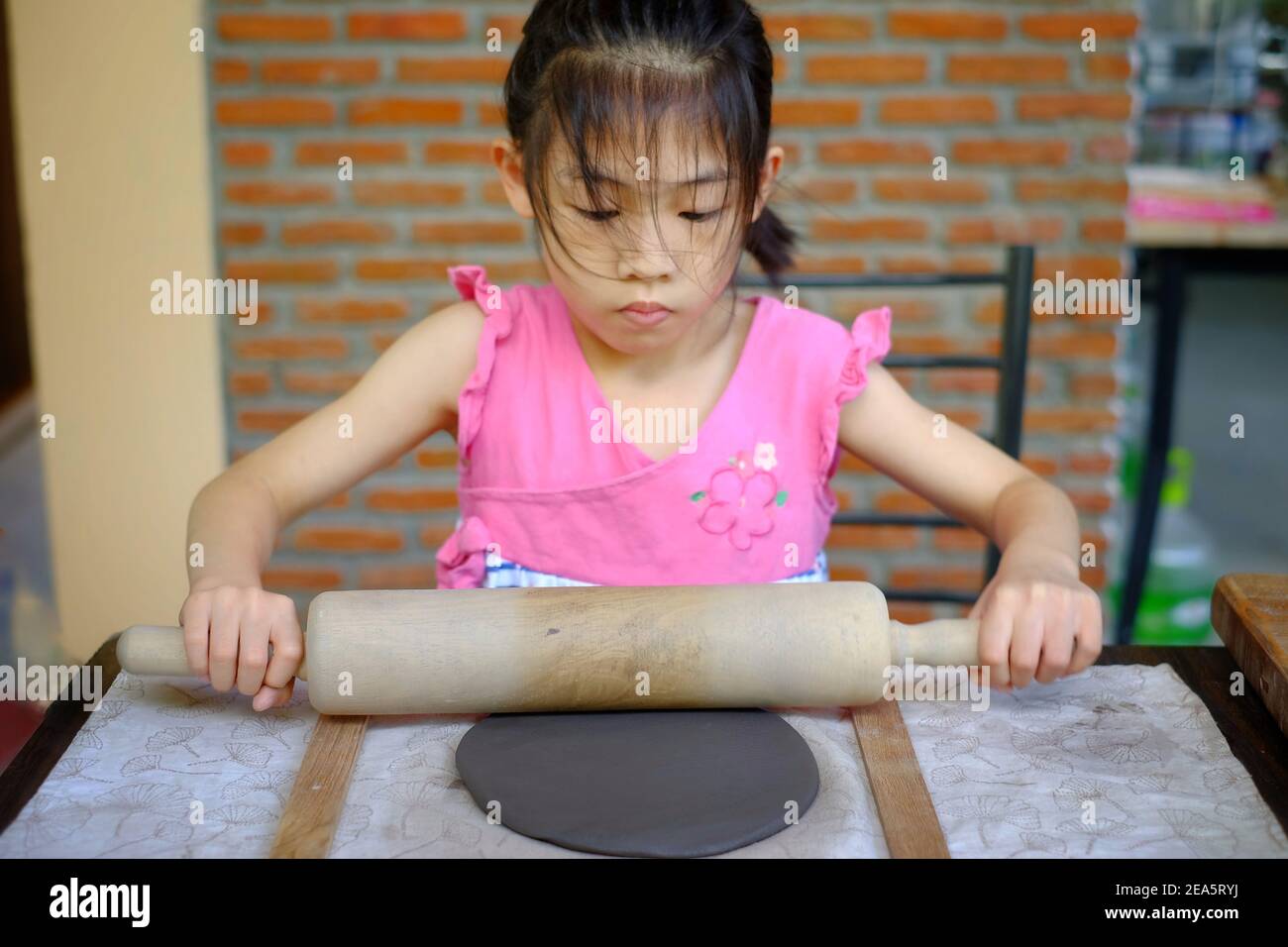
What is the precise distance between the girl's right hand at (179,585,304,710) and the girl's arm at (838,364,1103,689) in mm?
491

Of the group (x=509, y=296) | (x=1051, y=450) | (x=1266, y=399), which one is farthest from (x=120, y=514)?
(x=1266, y=399)

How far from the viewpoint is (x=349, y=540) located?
8.61 feet

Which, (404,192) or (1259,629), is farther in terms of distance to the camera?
(404,192)

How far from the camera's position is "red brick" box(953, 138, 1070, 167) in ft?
7.96

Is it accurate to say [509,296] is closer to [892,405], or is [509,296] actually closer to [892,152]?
[892,405]

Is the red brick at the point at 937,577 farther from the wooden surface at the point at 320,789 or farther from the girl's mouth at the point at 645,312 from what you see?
the wooden surface at the point at 320,789

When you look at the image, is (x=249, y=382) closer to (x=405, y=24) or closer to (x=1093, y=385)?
(x=405, y=24)

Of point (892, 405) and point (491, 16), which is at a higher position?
point (491, 16)

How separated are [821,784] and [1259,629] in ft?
1.15

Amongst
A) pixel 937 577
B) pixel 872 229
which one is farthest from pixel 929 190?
pixel 937 577

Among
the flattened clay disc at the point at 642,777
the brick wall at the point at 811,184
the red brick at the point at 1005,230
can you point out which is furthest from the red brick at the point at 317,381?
the flattened clay disc at the point at 642,777

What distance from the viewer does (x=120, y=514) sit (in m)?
2.44

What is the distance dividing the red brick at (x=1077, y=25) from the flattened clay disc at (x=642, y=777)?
1.87 m
